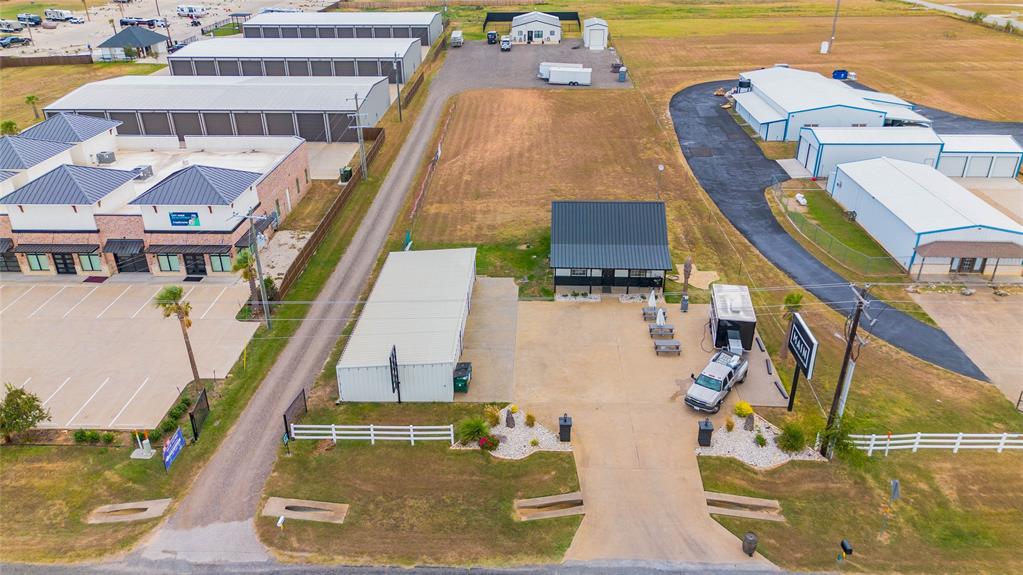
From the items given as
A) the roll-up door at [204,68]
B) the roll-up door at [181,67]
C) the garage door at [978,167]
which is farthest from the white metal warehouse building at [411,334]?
the roll-up door at [181,67]

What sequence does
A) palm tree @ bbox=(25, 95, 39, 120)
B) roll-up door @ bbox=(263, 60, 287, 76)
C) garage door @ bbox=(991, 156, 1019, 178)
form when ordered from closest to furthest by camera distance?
garage door @ bbox=(991, 156, 1019, 178), palm tree @ bbox=(25, 95, 39, 120), roll-up door @ bbox=(263, 60, 287, 76)

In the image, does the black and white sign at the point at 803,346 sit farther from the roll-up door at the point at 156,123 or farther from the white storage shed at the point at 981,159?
the roll-up door at the point at 156,123

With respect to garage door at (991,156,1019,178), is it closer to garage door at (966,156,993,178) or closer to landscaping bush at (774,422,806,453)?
garage door at (966,156,993,178)

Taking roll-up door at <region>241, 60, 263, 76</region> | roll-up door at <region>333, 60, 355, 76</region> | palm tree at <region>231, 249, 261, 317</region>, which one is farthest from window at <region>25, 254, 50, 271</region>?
roll-up door at <region>241, 60, 263, 76</region>

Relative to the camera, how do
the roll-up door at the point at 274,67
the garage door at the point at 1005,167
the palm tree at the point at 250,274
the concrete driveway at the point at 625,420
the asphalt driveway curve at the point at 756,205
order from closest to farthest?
the concrete driveway at the point at 625,420, the asphalt driveway curve at the point at 756,205, the palm tree at the point at 250,274, the garage door at the point at 1005,167, the roll-up door at the point at 274,67

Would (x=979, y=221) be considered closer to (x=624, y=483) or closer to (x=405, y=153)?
(x=624, y=483)

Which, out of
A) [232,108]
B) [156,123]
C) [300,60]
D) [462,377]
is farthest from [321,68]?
[462,377]

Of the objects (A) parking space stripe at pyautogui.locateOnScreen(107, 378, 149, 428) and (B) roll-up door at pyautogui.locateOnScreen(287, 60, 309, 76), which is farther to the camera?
(B) roll-up door at pyautogui.locateOnScreen(287, 60, 309, 76)
